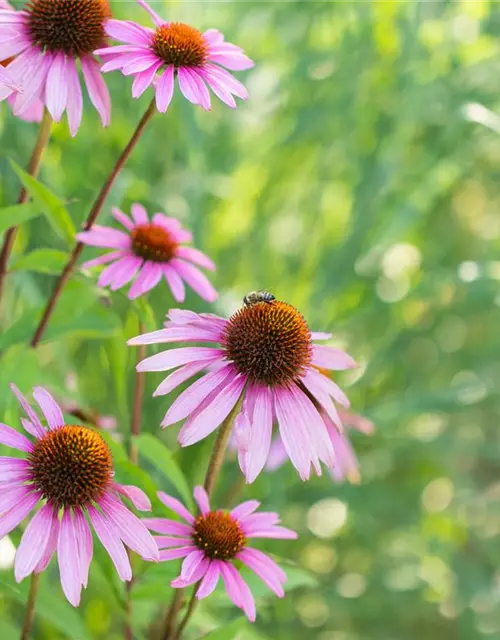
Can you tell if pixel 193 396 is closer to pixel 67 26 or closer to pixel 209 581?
pixel 209 581

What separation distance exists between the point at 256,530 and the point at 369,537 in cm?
66

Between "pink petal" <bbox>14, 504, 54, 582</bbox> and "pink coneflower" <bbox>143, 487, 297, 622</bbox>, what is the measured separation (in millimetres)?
56

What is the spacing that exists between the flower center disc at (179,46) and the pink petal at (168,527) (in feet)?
0.74

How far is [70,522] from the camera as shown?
36 cm

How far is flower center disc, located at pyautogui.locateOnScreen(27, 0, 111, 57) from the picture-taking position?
0.44 meters

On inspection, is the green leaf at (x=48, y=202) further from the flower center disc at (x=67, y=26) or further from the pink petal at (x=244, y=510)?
the pink petal at (x=244, y=510)

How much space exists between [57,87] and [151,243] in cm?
14

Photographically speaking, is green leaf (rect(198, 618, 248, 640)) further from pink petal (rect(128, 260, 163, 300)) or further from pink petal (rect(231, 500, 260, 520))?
pink petal (rect(128, 260, 163, 300))

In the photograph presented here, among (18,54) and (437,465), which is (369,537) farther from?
(18,54)

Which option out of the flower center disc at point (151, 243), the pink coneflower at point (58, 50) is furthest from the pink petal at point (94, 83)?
the flower center disc at point (151, 243)

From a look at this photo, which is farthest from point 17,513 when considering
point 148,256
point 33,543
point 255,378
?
point 148,256

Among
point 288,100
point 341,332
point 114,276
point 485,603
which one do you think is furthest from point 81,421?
point 485,603

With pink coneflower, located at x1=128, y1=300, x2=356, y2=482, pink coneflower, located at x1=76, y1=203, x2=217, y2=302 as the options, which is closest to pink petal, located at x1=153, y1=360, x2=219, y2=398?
pink coneflower, located at x1=128, y1=300, x2=356, y2=482

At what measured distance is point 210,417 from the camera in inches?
14.4
